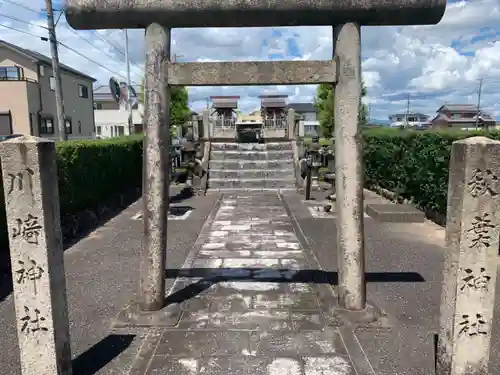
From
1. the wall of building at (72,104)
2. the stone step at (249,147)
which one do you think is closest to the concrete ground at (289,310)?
the stone step at (249,147)

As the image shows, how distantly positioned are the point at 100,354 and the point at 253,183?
1144cm

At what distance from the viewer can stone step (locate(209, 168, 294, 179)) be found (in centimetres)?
Answer: 1535

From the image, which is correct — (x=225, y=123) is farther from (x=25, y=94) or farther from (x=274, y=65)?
(x=274, y=65)

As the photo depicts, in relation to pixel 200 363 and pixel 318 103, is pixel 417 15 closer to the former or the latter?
pixel 200 363

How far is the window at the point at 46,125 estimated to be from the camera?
2547cm

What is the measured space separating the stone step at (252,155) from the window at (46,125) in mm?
15021

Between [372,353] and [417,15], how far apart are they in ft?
11.5

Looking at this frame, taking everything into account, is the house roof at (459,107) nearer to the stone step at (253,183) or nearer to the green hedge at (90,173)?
the stone step at (253,183)

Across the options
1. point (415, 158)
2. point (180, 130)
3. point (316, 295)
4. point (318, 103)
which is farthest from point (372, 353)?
point (318, 103)

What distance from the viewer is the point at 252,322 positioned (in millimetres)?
4234

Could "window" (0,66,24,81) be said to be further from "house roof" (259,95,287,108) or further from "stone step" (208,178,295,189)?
"house roof" (259,95,287,108)

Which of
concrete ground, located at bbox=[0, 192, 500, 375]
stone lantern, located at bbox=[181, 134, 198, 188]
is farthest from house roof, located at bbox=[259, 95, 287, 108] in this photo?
concrete ground, located at bbox=[0, 192, 500, 375]

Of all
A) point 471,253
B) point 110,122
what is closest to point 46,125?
point 110,122

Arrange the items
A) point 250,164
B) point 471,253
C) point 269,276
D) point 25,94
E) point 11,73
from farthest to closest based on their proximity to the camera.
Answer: point 11,73 → point 25,94 → point 250,164 → point 269,276 → point 471,253
